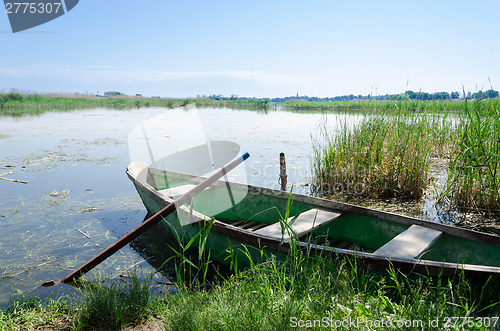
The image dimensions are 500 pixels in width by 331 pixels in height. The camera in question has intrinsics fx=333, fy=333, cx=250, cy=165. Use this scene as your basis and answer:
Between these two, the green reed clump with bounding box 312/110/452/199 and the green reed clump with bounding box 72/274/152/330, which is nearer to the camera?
the green reed clump with bounding box 72/274/152/330

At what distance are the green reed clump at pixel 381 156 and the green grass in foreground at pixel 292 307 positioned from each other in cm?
355

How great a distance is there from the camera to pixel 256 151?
36.9 ft

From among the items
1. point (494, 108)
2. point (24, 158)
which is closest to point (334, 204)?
point (494, 108)

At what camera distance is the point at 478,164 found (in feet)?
15.0

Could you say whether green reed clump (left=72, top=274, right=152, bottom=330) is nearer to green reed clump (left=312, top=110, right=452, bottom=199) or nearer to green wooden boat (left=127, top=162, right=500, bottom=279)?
green wooden boat (left=127, top=162, right=500, bottom=279)

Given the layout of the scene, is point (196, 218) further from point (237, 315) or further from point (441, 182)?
point (441, 182)

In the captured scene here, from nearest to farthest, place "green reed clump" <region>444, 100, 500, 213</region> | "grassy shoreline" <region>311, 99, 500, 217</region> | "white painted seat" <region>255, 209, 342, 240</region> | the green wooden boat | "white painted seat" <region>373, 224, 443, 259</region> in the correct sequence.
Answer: the green wooden boat
"white painted seat" <region>373, 224, 443, 259</region>
"white painted seat" <region>255, 209, 342, 240</region>
"green reed clump" <region>444, 100, 500, 213</region>
"grassy shoreline" <region>311, 99, 500, 217</region>

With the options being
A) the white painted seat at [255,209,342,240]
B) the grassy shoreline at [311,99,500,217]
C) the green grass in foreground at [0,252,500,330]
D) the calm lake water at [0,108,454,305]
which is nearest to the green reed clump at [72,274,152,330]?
the green grass in foreground at [0,252,500,330]

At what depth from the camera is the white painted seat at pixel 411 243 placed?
2.81 m

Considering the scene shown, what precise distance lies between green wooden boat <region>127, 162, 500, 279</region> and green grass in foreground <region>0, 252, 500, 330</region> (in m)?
0.14

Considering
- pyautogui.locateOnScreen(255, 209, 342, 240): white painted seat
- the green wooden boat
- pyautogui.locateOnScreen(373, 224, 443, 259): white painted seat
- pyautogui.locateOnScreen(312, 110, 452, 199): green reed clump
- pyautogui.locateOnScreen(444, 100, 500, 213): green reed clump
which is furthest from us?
pyautogui.locateOnScreen(312, 110, 452, 199): green reed clump

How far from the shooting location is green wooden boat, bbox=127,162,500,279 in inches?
105

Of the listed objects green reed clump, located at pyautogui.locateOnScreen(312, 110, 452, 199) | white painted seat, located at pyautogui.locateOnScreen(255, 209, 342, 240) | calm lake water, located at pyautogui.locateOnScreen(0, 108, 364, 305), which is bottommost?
calm lake water, located at pyautogui.locateOnScreen(0, 108, 364, 305)

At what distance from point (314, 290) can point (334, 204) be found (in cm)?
177
